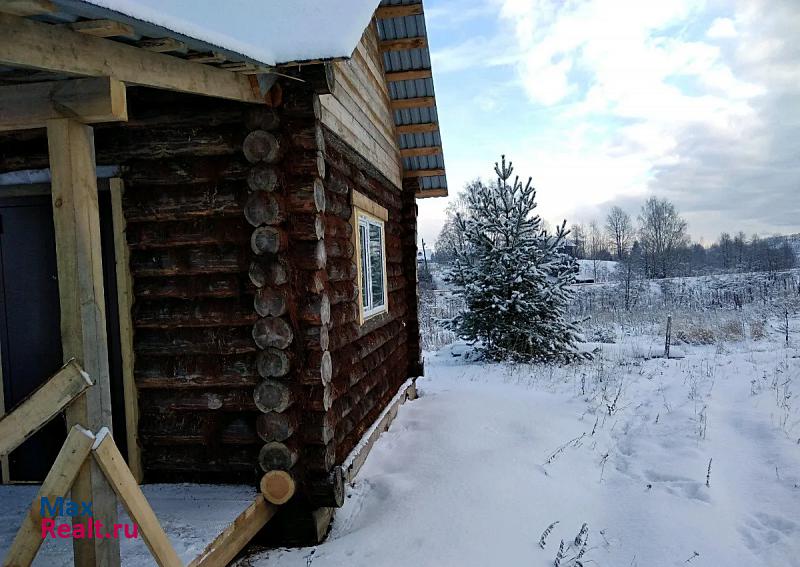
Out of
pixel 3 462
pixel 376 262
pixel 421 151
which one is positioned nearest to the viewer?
pixel 3 462

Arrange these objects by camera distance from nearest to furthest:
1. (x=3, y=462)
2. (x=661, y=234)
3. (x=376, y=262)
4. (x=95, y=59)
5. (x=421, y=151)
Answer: (x=95, y=59) < (x=3, y=462) < (x=376, y=262) < (x=421, y=151) < (x=661, y=234)

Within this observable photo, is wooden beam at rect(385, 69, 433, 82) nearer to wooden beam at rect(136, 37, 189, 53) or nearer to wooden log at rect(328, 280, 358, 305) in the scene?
wooden log at rect(328, 280, 358, 305)

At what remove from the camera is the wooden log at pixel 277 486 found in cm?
381

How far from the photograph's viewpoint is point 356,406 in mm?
5234

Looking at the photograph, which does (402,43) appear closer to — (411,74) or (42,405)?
(411,74)

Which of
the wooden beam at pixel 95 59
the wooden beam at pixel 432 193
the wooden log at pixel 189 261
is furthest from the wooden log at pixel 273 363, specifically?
the wooden beam at pixel 432 193

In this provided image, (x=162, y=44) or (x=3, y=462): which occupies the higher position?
(x=162, y=44)

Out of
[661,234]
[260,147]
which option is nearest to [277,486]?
[260,147]

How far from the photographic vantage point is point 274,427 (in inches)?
151

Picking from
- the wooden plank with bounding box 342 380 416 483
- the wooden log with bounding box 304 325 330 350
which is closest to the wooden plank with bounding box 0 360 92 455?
the wooden log with bounding box 304 325 330 350

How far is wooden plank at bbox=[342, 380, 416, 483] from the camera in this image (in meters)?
4.68

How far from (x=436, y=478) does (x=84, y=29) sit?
4280mm

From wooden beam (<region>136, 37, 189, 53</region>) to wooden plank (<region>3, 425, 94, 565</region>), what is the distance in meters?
1.83

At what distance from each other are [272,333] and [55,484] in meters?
1.79
